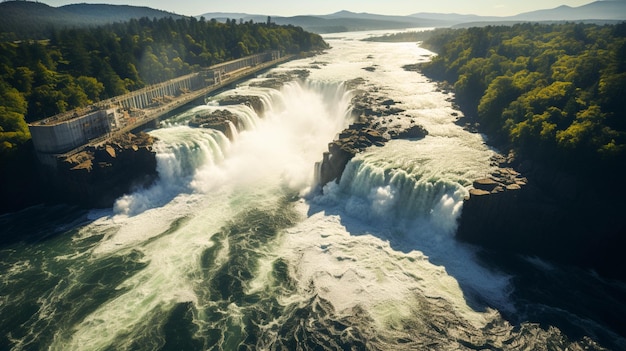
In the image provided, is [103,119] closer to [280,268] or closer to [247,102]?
[247,102]

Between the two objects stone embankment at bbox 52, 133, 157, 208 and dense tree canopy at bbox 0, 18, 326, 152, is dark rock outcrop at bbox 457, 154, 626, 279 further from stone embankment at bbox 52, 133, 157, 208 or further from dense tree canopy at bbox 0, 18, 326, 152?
dense tree canopy at bbox 0, 18, 326, 152

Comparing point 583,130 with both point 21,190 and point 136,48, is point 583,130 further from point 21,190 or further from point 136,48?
point 136,48

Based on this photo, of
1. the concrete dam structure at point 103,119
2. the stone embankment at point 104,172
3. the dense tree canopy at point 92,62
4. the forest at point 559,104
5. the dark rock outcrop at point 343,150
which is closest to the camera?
the forest at point 559,104

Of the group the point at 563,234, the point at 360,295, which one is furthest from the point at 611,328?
the point at 360,295

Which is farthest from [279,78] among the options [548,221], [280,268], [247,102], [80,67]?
[548,221]

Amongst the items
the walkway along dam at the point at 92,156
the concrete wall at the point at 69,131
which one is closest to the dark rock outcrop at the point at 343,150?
the walkway along dam at the point at 92,156

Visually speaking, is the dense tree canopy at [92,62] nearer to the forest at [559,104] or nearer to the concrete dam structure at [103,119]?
the concrete dam structure at [103,119]
